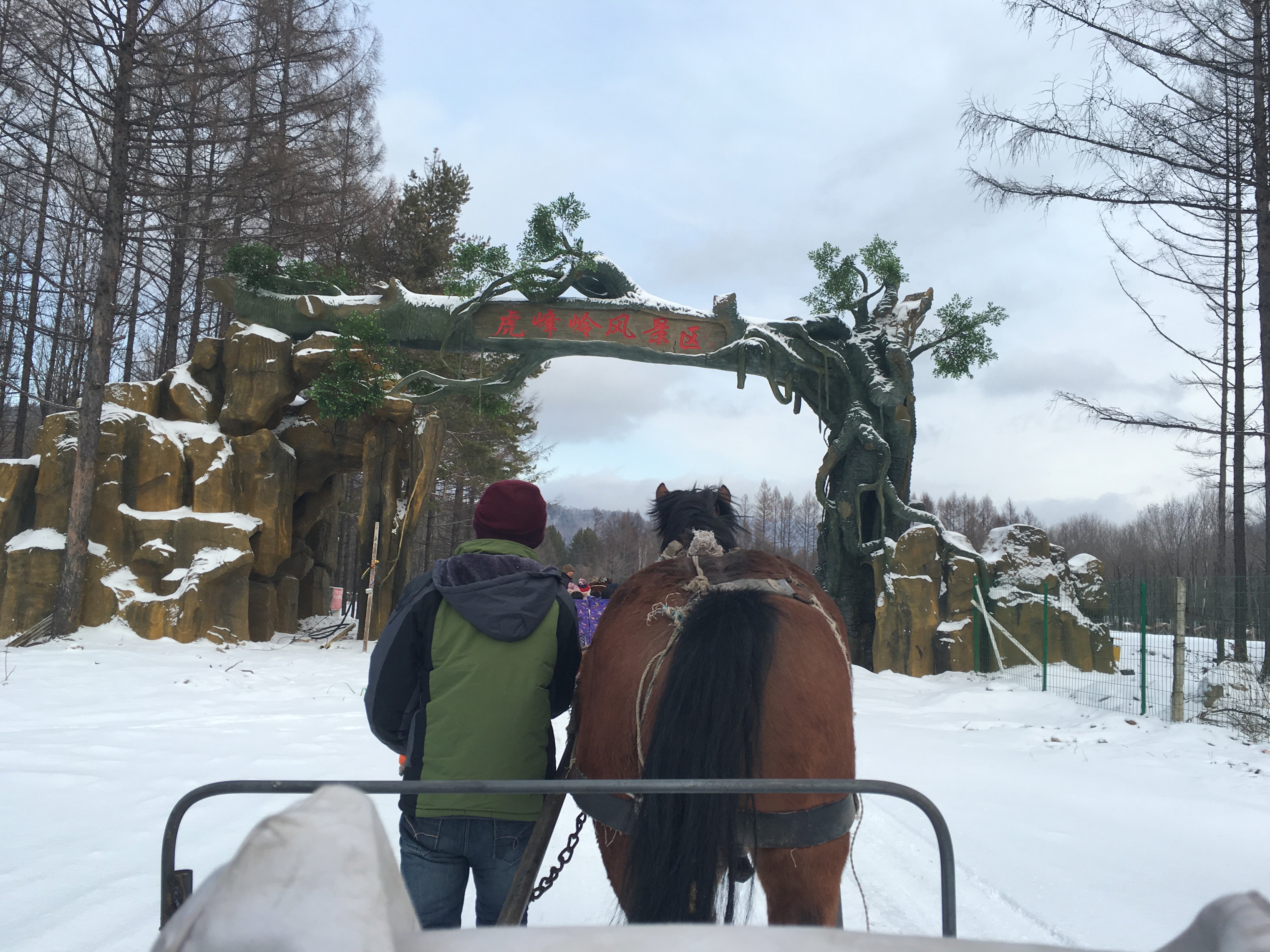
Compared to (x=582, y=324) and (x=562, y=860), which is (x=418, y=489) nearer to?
(x=582, y=324)

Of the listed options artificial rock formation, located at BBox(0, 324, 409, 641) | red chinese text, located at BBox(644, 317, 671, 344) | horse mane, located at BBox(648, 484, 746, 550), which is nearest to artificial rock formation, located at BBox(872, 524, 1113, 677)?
red chinese text, located at BBox(644, 317, 671, 344)

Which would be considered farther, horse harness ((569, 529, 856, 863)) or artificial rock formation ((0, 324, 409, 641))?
artificial rock formation ((0, 324, 409, 641))

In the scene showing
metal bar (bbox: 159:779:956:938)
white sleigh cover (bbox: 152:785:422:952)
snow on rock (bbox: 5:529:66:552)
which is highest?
white sleigh cover (bbox: 152:785:422:952)

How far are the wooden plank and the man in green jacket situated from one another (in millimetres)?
8814

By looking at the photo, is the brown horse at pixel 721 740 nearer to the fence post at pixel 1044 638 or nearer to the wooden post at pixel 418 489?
the fence post at pixel 1044 638

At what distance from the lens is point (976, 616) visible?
36.1ft

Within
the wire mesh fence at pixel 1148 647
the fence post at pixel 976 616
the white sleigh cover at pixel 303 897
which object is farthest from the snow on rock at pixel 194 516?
the white sleigh cover at pixel 303 897

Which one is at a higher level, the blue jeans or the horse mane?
the horse mane

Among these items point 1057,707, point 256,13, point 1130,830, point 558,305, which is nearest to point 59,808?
point 1130,830

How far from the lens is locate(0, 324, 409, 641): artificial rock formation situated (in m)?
10.7

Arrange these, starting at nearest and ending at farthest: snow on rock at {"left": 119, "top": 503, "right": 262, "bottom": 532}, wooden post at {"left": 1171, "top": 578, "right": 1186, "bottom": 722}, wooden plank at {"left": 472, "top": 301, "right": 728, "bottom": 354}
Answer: wooden post at {"left": 1171, "top": 578, "right": 1186, "bottom": 722} → wooden plank at {"left": 472, "top": 301, "right": 728, "bottom": 354} → snow on rock at {"left": 119, "top": 503, "right": 262, "bottom": 532}

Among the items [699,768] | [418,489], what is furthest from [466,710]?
[418,489]

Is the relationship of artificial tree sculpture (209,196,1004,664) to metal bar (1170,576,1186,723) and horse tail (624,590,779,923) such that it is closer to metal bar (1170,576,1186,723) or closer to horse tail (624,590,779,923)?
metal bar (1170,576,1186,723)

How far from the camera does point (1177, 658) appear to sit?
776cm
